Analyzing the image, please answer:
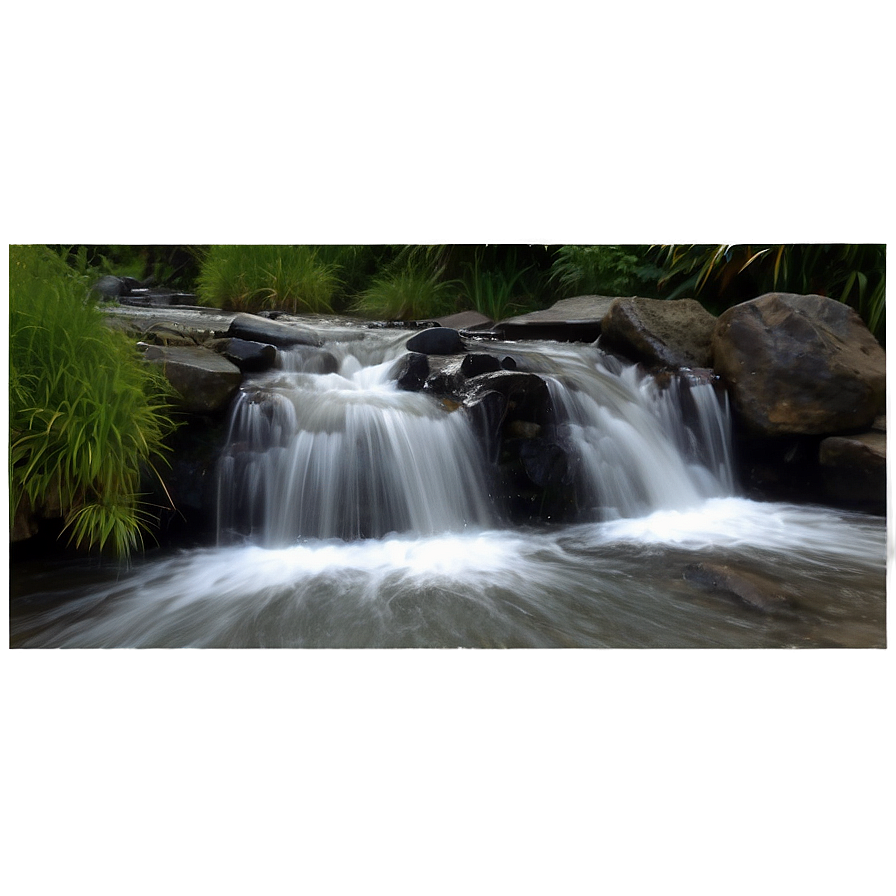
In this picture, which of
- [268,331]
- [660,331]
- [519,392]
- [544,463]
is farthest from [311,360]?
[660,331]

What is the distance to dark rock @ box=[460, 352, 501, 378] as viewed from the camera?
1.76 meters

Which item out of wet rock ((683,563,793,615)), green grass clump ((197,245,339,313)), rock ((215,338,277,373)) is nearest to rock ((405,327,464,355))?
green grass clump ((197,245,339,313))

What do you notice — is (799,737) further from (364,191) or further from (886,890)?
(364,191)

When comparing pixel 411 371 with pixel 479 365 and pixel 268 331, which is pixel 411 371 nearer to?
pixel 479 365

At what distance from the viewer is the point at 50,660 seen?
5.35 ft

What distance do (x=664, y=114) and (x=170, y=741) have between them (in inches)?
79.7

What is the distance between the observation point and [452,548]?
1737 millimetres

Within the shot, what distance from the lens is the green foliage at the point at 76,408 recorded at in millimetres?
1613

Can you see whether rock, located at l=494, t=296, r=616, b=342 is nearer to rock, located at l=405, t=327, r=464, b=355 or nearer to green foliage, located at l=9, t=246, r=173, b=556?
rock, located at l=405, t=327, r=464, b=355

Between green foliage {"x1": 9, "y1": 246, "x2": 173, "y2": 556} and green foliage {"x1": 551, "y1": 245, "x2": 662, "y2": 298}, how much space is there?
111 centimetres

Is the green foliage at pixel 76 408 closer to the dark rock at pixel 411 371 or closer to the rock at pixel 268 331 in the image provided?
the rock at pixel 268 331

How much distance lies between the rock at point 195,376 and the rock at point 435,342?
1.72ft

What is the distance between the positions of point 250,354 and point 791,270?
1492 millimetres

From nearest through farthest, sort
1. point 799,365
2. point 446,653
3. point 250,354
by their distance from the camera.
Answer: point 446,653, point 250,354, point 799,365
